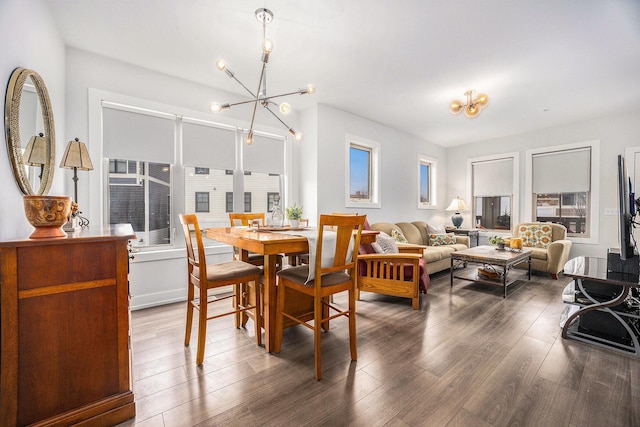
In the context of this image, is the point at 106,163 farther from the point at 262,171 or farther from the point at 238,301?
the point at 238,301

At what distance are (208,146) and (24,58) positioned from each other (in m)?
1.96

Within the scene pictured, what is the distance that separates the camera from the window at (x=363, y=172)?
484cm

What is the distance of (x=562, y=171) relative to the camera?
5.27 meters

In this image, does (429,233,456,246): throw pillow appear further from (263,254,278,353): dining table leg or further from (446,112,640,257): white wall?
(263,254,278,353): dining table leg

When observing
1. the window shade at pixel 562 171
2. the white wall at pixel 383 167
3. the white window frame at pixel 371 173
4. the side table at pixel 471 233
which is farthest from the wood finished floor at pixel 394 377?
the window shade at pixel 562 171

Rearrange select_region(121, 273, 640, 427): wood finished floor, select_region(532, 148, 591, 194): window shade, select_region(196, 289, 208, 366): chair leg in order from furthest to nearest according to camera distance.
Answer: select_region(532, 148, 591, 194): window shade < select_region(196, 289, 208, 366): chair leg < select_region(121, 273, 640, 427): wood finished floor

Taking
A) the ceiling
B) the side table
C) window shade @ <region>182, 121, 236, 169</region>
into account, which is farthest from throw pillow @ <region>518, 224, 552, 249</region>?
window shade @ <region>182, 121, 236, 169</region>

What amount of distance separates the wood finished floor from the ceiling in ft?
9.06

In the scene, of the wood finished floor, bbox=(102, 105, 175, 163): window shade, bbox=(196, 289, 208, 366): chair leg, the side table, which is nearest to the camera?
the wood finished floor

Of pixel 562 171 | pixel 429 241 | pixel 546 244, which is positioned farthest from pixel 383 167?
pixel 562 171

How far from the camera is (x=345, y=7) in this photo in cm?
217

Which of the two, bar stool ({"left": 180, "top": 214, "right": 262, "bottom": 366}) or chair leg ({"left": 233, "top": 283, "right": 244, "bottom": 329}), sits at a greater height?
bar stool ({"left": 180, "top": 214, "right": 262, "bottom": 366})

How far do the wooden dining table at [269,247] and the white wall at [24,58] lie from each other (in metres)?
1.16

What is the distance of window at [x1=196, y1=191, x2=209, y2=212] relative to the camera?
3.64 m
